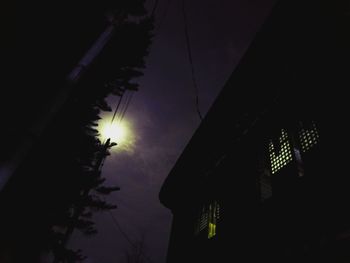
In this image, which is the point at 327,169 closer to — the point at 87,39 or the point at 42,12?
the point at 87,39

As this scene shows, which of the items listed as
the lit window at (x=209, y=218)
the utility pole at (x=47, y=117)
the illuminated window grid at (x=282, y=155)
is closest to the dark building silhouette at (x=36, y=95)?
the utility pole at (x=47, y=117)

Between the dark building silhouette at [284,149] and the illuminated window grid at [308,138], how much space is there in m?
0.03

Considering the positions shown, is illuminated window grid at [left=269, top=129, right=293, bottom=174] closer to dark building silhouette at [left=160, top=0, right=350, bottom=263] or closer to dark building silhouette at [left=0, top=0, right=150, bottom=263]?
dark building silhouette at [left=160, top=0, right=350, bottom=263]

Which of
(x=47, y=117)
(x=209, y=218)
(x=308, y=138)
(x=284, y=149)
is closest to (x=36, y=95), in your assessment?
(x=47, y=117)

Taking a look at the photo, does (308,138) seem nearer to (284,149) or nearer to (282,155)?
(284,149)

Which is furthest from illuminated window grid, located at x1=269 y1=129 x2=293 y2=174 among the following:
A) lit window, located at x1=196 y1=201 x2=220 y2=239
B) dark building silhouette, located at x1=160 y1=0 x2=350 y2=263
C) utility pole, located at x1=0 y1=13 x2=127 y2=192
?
utility pole, located at x1=0 y1=13 x2=127 y2=192

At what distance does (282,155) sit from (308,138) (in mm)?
881

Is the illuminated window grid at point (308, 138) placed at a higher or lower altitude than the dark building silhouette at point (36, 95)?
higher

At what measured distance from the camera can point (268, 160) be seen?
6770 millimetres

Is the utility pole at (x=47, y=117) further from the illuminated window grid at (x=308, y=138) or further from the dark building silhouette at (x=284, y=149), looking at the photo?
the illuminated window grid at (x=308, y=138)

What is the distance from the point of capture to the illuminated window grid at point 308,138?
5.46 meters

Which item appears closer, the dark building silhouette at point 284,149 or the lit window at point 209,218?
the dark building silhouette at point 284,149

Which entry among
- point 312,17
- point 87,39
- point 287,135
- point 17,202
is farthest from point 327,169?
point 17,202

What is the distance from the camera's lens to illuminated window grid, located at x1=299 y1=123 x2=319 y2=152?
5.46 meters
